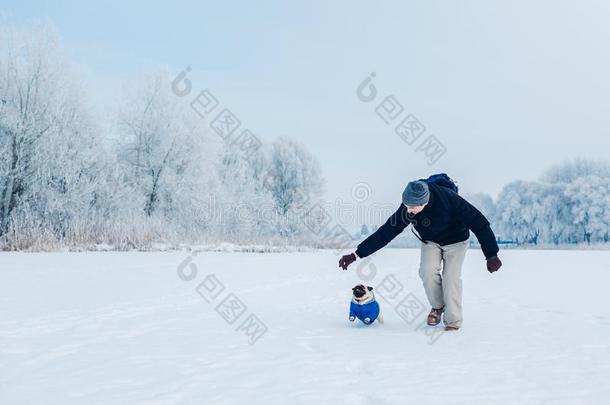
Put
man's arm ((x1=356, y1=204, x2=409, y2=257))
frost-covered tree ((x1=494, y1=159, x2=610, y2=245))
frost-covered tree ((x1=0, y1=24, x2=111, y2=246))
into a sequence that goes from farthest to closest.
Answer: frost-covered tree ((x1=494, y1=159, x2=610, y2=245)) < frost-covered tree ((x1=0, y1=24, x2=111, y2=246)) < man's arm ((x1=356, y1=204, x2=409, y2=257))

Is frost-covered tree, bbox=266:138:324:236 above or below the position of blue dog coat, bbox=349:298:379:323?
above

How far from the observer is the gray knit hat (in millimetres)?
3779

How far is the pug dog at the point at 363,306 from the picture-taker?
4.13 m

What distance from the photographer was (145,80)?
2308 cm

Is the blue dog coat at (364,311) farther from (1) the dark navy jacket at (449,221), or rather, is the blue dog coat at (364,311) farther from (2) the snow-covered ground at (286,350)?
(1) the dark navy jacket at (449,221)

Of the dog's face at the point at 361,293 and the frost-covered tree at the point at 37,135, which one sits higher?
the frost-covered tree at the point at 37,135

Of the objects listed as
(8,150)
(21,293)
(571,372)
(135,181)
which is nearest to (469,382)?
(571,372)

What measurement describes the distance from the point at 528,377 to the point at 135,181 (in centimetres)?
2264

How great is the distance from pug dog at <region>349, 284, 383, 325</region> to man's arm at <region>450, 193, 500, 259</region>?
0.96 meters

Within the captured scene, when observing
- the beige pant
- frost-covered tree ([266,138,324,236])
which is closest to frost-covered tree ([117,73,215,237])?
frost-covered tree ([266,138,324,236])

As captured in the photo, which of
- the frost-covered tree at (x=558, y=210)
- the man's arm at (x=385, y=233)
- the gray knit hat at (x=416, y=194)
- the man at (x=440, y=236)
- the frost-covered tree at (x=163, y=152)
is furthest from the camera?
the frost-covered tree at (x=558, y=210)

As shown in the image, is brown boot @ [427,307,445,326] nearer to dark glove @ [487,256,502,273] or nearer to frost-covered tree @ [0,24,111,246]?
dark glove @ [487,256,502,273]


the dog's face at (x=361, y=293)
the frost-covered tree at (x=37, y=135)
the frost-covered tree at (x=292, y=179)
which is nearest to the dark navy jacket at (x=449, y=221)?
the dog's face at (x=361, y=293)

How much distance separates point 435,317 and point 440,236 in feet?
2.29
